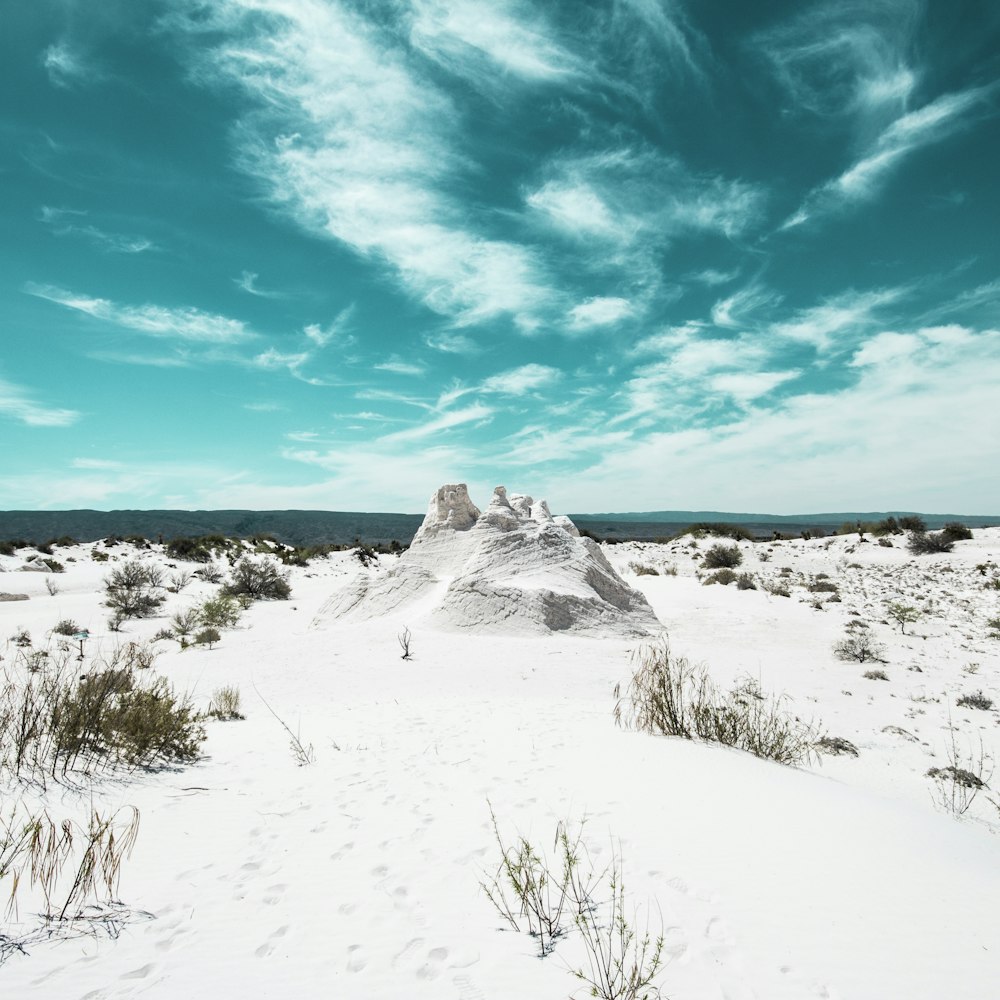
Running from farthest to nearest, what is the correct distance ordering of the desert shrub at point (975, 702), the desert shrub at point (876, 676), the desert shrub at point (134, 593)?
the desert shrub at point (134, 593)
the desert shrub at point (876, 676)
the desert shrub at point (975, 702)

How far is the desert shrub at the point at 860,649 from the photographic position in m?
12.2

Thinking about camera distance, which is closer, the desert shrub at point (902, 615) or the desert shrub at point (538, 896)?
the desert shrub at point (538, 896)

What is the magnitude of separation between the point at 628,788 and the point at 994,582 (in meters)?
21.9

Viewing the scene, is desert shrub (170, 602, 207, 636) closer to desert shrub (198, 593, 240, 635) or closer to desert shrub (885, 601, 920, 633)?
desert shrub (198, 593, 240, 635)

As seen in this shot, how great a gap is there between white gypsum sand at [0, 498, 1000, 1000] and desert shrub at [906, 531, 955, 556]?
837 inches

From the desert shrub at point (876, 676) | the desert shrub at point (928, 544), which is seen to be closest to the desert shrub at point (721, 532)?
the desert shrub at point (928, 544)

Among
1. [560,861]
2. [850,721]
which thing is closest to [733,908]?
[560,861]

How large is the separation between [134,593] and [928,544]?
35267 millimetres

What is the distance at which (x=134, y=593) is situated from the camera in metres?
19.7

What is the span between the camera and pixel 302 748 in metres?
6.64

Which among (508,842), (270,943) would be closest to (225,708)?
(508,842)

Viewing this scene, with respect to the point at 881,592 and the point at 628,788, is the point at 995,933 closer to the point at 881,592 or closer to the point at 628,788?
the point at 628,788

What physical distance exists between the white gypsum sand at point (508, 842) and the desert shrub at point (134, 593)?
33.3ft

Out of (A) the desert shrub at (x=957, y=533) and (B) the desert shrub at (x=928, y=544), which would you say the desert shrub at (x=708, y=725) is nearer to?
(B) the desert shrub at (x=928, y=544)
